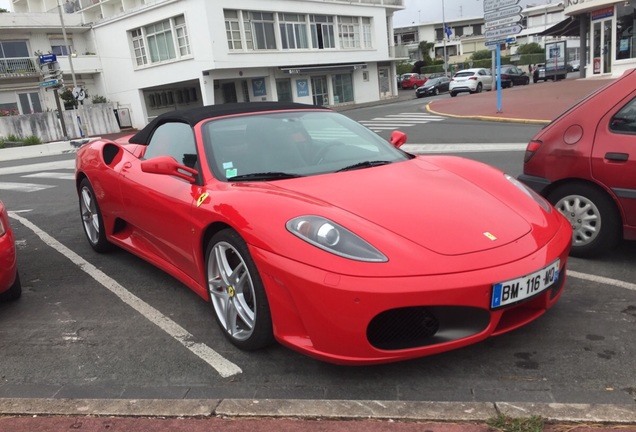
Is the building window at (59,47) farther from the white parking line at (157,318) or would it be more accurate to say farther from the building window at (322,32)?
the white parking line at (157,318)

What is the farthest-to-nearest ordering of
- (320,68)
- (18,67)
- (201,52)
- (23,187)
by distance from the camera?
(320,68) → (18,67) → (201,52) → (23,187)

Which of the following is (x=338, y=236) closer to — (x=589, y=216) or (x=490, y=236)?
(x=490, y=236)

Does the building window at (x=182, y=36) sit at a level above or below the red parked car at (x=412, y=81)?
above

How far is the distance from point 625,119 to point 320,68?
36.1 meters

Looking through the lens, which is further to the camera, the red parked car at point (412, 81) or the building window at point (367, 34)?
the red parked car at point (412, 81)

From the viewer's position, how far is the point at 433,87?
38094 millimetres

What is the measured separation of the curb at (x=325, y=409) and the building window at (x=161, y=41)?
3219cm

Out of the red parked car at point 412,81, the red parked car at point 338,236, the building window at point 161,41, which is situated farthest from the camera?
the red parked car at point 412,81

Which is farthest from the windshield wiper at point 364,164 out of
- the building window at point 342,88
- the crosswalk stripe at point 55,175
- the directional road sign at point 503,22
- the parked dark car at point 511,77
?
the building window at point 342,88

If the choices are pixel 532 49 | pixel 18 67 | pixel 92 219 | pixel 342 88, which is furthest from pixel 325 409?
pixel 532 49

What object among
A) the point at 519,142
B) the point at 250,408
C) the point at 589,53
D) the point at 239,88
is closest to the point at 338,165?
the point at 250,408

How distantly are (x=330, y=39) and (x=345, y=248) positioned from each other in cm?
3987

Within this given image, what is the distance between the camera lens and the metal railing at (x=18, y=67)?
116 ft

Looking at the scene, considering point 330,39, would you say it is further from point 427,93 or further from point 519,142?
point 519,142
